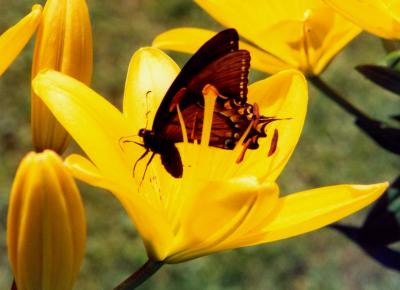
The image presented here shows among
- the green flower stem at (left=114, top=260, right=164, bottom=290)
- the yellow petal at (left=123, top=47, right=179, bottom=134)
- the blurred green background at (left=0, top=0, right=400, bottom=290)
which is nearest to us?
the green flower stem at (left=114, top=260, right=164, bottom=290)

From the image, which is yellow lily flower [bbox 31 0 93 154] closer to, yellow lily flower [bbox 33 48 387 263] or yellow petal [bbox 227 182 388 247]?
yellow lily flower [bbox 33 48 387 263]

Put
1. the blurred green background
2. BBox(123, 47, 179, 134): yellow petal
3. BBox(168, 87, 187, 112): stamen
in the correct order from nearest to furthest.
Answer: BBox(168, 87, 187, 112): stamen, BBox(123, 47, 179, 134): yellow petal, the blurred green background

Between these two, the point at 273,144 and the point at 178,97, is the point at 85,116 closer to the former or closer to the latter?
the point at 178,97

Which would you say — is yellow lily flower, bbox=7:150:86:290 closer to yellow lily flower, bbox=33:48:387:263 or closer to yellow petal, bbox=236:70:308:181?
yellow lily flower, bbox=33:48:387:263

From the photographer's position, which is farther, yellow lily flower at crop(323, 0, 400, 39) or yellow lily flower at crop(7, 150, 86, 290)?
yellow lily flower at crop(323, 0, 400, 39)

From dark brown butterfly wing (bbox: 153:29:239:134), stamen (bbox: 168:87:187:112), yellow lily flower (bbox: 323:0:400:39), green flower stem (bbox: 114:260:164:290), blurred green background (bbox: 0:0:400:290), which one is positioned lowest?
blurred green background (bbox: 0:0:400:290)

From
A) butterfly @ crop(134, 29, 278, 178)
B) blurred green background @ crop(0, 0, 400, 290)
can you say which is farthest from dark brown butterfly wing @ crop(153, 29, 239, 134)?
blurred green background @ crop(0, 0, 400, 290)

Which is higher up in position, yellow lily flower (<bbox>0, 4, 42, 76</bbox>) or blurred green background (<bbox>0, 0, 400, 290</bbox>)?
yellow lily flower (<bbox>0, 4, 42, 76</bbox>)
